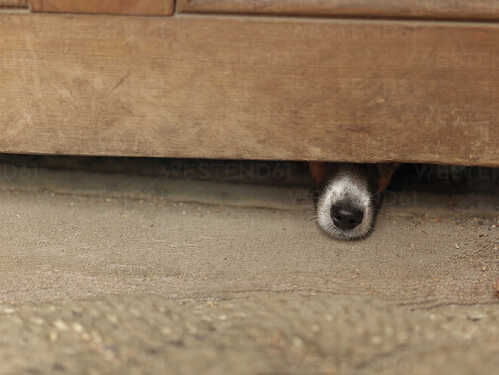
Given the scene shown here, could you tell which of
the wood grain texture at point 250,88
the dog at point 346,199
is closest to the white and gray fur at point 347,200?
the dog at point 346,199

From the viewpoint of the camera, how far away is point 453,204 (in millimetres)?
2250

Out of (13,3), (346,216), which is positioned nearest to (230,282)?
(346,216)

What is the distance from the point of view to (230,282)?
1.81 m

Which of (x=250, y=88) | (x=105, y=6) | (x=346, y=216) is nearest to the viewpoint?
(x=105, y=6)

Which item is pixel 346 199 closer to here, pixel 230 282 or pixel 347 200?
pixel 347 200

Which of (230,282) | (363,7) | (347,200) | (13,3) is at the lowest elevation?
(230,282)

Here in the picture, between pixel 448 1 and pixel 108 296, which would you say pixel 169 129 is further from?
pixel 448 1

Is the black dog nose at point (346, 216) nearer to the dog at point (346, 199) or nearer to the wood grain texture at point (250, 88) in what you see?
the dog at point (346, 199)

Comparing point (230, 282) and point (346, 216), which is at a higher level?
point (346, 216)

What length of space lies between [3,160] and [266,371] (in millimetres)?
1532

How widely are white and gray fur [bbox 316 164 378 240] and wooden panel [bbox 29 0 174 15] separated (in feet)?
2.65

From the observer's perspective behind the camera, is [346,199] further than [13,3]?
Yes

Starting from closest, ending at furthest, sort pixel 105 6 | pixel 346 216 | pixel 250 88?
pixel 105 6 < pixel 250 88 < pixel 346 216

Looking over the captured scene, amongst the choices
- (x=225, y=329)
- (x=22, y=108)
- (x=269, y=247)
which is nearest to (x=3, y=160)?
(x=22, y=108)
